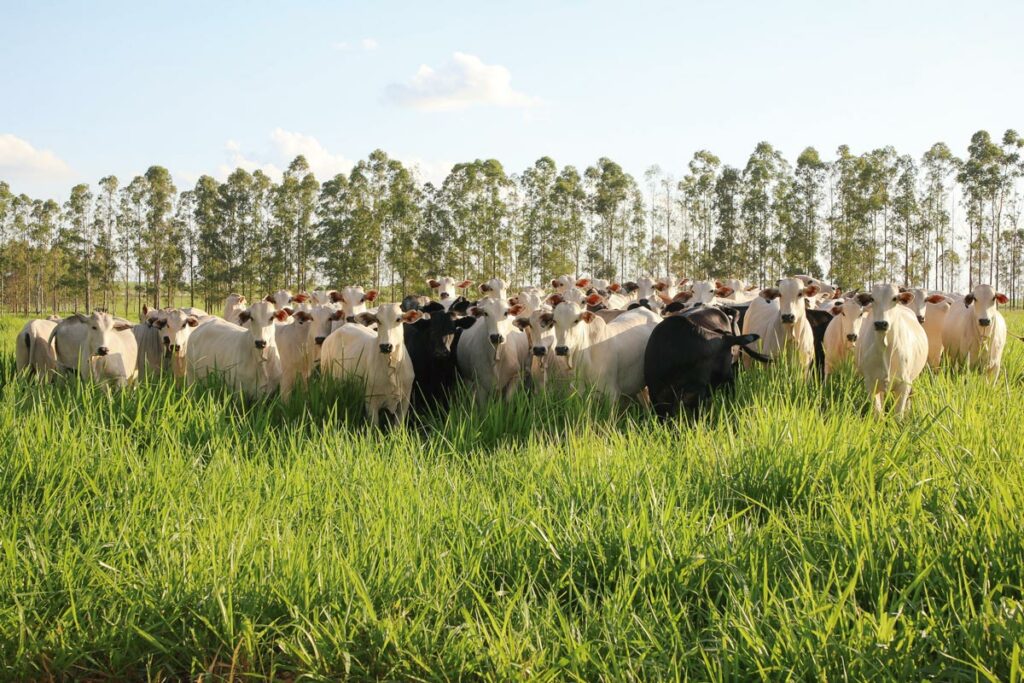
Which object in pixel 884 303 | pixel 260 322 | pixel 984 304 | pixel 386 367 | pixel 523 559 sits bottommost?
pixel 523 559

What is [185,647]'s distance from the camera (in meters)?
3.32

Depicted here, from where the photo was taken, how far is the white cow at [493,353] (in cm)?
858

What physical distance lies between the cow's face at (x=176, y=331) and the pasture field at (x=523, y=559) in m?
4.75

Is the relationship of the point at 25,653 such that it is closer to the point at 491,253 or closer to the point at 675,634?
the point at 675,634

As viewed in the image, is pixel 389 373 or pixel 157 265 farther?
pixel 157 265

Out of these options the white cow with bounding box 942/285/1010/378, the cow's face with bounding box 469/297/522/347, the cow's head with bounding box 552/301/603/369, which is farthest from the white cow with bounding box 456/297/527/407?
Result: the white cow with bounding box 942/285/1010/378

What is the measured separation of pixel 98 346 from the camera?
8938 millimetres

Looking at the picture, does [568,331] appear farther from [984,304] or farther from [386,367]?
[984,304]

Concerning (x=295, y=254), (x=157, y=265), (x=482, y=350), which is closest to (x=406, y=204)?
(x=295, y=254)

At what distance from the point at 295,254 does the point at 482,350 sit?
46788 millimetres

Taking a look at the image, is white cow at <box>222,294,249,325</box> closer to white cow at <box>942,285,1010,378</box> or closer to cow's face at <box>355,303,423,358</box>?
cow's face at <box>355,303,423,358</box>

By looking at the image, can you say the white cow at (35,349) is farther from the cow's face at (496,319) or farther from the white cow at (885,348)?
the white cow at (885,348)

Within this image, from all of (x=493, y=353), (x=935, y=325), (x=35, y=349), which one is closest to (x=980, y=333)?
(x=935, y=325)

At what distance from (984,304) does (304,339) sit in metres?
8.43
